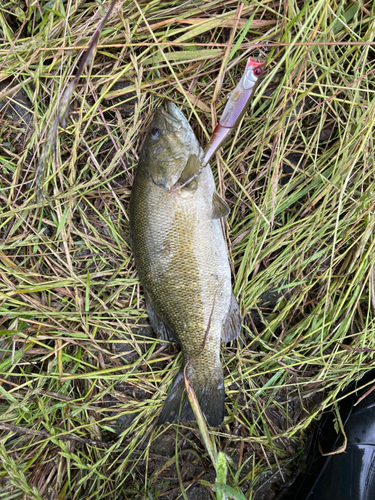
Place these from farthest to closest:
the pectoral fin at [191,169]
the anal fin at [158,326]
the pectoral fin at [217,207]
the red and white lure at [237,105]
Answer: the anal fin at [158,326], the pectoral fin at [217,207], the pectoral fin at [191,169], the red and white lure at [237,105]

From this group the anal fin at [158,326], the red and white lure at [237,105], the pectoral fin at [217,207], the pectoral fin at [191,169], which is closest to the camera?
the red and white lure at [237,105]

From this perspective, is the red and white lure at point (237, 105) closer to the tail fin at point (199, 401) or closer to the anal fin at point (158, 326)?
the anal fin at point (158, 326)

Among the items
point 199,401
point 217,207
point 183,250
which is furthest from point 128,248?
point 199,401

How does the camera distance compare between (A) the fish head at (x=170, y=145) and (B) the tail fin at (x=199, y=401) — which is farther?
(B) the tail fin at (x=199, y=401)

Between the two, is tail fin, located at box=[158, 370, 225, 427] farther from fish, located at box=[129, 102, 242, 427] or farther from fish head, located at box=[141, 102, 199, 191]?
fish head, located at box=[141, 102, 199, 191]

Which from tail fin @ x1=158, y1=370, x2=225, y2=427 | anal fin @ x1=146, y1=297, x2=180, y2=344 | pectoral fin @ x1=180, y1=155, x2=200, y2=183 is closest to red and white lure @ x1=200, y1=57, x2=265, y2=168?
pectoral fin @ x1=180, y1=155, x2=200, y2=183

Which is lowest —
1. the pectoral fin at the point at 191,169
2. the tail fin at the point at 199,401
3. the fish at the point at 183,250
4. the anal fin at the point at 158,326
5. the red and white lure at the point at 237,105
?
the tail fin at the point at 199,401

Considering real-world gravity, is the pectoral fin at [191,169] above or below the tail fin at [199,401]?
above

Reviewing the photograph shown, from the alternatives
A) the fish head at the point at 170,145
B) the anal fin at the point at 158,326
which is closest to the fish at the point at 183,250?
the fish head at the point at 170,145
